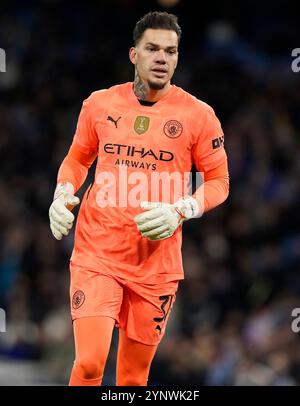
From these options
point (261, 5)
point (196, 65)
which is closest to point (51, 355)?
point (196, 65)

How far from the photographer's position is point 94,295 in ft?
19.2

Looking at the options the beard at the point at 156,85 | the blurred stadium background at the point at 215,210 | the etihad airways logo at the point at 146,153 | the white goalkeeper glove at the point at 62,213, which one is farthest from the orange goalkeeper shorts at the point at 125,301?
the blurred stadium background at the point at 215,210

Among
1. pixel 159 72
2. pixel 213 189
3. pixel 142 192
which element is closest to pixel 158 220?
pixel 142 192

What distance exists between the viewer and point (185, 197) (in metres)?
5.92

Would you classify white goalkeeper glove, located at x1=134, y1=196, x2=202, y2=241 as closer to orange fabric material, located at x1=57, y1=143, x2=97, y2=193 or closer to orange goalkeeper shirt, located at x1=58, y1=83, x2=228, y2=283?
orange goalkeeper shirt, located at x1=58, y1=83, x2=228, y2=283

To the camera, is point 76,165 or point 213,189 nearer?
point 213,189

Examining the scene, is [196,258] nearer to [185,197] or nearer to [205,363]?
[205,363]

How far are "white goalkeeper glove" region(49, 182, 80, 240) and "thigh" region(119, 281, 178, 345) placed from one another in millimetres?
552

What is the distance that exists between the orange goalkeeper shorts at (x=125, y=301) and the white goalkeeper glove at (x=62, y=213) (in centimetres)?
34

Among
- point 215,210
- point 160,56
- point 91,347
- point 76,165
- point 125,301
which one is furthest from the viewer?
point 215,210

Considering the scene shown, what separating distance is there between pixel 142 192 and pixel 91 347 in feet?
3.22

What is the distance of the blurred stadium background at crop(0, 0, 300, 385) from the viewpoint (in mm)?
10227

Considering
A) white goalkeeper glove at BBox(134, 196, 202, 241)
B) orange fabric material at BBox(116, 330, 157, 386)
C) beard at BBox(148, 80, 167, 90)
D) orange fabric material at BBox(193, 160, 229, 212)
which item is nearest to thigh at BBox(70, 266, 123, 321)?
orange fabric material at BBox(116, 330, 157, 386)

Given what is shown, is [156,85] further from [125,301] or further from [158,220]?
[125,301]
